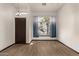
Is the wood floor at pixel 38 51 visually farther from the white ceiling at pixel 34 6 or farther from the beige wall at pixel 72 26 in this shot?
the white ceiling at pixel 34 6

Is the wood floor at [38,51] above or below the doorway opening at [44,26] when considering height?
below

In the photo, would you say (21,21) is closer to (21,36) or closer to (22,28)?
(22,28)

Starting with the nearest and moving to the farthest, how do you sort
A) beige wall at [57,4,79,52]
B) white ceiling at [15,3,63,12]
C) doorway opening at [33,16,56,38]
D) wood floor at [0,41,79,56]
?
white ceiling at [15,3,63,12], wood floor at [0,41,79,56], beige wall at [57,4,79,52], doorway opening at [33,16,56,38]

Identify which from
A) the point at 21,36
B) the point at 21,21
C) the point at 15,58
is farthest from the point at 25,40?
the point at 15,58

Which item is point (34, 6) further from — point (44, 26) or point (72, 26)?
point (44, 26)

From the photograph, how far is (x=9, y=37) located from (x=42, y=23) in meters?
3.34

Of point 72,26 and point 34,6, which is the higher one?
point 34,6

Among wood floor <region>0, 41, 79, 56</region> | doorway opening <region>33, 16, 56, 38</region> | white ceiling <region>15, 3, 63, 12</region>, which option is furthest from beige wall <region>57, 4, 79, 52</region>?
doorway opening <region>33, 16, 56, 38</region>

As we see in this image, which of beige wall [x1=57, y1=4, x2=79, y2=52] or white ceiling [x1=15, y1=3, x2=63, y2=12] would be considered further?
beige wall [x1=57, y1=4, x2=79, y2=52]

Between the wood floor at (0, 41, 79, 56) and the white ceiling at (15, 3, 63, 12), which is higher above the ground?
the white ceiling at (15, 3, 63, 12)

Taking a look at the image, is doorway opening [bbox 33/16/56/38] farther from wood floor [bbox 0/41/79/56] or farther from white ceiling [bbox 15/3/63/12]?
wood floor [bbox 0/41/79/56]

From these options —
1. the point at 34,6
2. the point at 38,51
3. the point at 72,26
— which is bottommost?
the point at 38,51

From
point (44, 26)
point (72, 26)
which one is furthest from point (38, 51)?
point (44, 26)

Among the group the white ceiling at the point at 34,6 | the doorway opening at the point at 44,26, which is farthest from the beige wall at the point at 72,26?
the doorway opening at the point at 44,26
